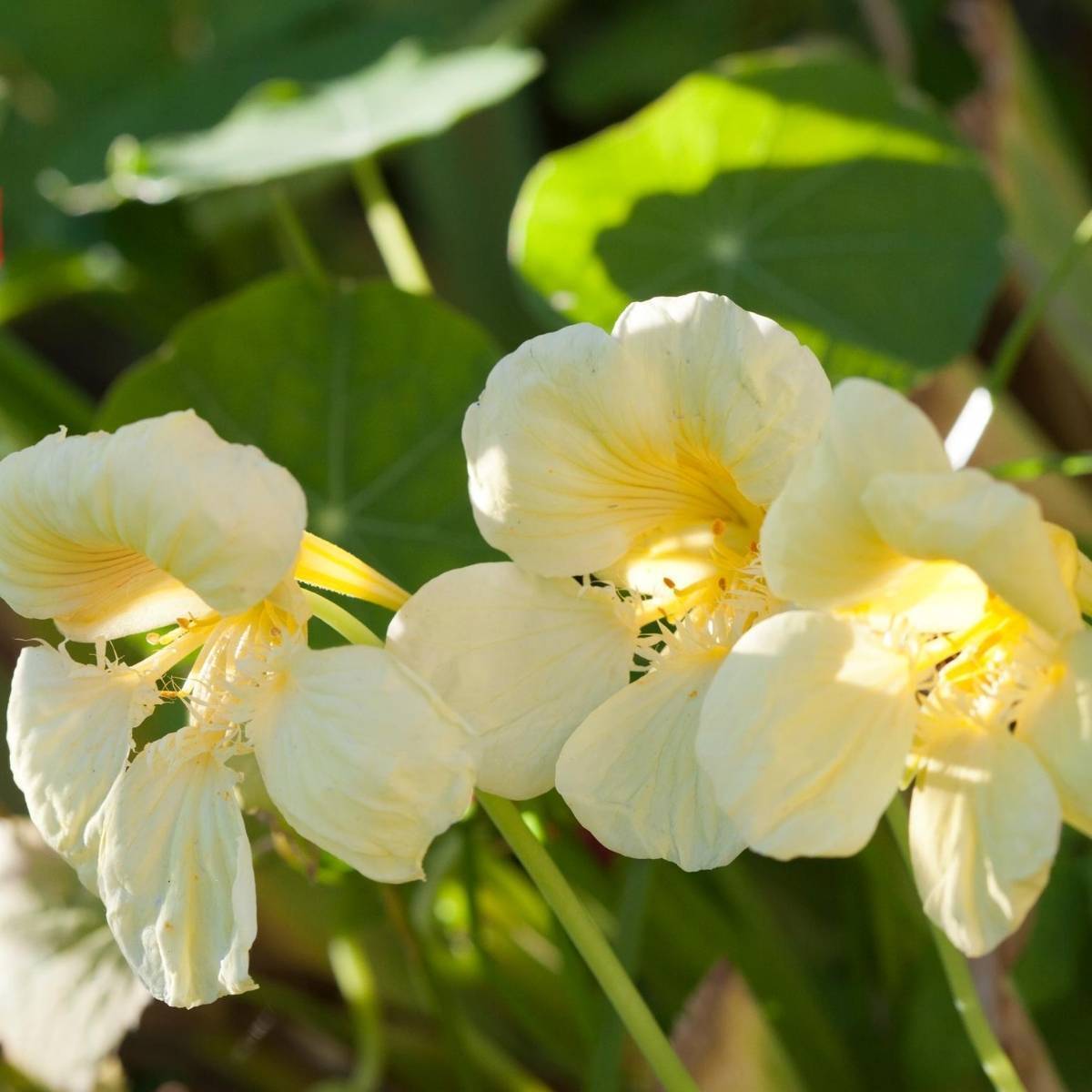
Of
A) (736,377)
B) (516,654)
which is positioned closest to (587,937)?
(516,654)

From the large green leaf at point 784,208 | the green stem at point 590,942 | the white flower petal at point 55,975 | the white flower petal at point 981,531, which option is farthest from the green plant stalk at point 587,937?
the large green leaf at point 784,208

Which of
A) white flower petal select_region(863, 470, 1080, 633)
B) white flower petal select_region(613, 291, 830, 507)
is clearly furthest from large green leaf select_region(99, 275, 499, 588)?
white flower petal select_region(863, 470, 1080, 633)

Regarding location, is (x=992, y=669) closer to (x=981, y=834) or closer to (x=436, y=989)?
(x=981, y=834)

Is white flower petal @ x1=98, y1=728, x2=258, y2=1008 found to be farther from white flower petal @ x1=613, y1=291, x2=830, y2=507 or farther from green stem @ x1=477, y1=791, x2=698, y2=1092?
white flower petal @ x1=613, y1=291, x2=830, y2=507

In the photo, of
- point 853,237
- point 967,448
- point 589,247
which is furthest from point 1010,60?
point 967,448

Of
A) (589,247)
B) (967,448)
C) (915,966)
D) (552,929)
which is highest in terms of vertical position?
(589,247)

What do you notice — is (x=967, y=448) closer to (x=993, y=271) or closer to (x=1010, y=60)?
(x=993, y=271)
